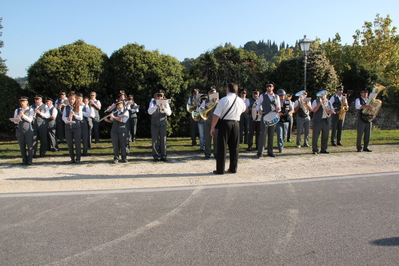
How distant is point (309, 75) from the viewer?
19.7 m

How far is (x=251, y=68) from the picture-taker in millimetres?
19766

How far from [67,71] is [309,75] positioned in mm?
12976

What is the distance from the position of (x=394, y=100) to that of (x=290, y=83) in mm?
10050

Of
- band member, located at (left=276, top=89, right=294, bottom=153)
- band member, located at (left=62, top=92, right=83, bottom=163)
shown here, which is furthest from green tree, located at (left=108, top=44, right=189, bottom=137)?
band member, located at (left=62, top=92, right=83, bottom=163)

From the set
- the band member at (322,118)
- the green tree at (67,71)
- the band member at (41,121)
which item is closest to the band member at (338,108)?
the band member at (322,118)

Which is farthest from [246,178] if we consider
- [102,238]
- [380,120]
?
[380,120]

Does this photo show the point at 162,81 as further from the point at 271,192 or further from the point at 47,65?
the point at 271,192

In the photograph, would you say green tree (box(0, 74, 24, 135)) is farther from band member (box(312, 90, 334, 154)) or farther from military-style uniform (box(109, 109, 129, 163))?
band member (box(312, 90, 334, 154))

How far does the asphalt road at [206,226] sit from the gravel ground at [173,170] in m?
0.71

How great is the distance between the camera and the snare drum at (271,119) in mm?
10156

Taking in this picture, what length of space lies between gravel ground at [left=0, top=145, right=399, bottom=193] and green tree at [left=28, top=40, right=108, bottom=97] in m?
5.88

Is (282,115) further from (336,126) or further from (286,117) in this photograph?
(336,126)

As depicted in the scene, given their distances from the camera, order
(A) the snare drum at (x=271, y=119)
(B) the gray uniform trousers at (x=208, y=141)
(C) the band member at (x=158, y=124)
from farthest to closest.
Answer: (B) the gray uniform trousers at (x=208, y=141) < (A) the snare drum at (x=271, y=119) < (C) the band member at (x=158, y=124)

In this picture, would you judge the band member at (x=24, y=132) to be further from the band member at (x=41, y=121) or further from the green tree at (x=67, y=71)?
the green tree at (x=67, y=71)
